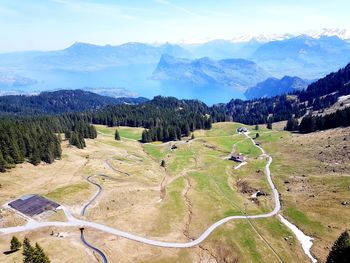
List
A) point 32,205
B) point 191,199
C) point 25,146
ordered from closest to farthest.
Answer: point 32,205
point 191,199
point 25,146

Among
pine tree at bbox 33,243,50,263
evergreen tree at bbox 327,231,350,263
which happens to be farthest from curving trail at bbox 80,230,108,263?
evergreen tree at bbox 327,231,350,263

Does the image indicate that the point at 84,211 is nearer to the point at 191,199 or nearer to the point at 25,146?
the point at 191,199

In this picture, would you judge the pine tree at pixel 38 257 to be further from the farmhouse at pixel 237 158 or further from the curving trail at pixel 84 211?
the farmhouse at pixel 237 158

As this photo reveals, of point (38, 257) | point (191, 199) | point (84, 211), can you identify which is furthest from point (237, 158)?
point (38, 257)

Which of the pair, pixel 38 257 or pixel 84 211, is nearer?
pixel 38 257

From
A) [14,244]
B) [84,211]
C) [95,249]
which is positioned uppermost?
[14,244]

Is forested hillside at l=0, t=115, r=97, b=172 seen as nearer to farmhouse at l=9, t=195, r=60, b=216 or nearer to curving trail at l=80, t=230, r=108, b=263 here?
farmhouse at l=9, t=195, r=60, b=216
